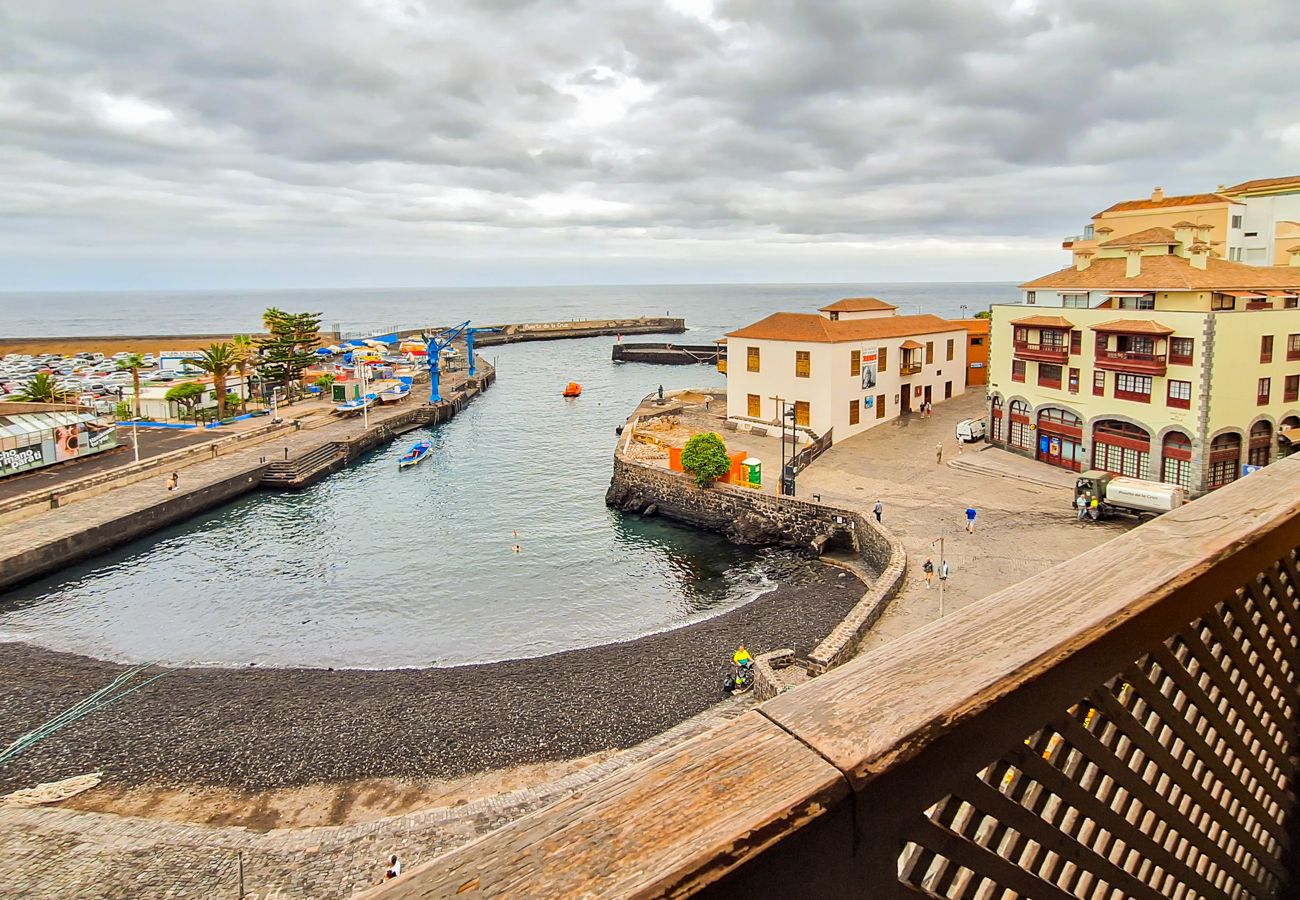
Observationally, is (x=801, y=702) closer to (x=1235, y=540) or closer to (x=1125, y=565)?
(x=1125, y=565)

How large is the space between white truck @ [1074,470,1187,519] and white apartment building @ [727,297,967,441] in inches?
476

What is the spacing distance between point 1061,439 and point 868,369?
368 inches

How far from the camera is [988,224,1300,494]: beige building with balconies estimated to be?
25438mm

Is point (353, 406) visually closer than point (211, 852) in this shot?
No

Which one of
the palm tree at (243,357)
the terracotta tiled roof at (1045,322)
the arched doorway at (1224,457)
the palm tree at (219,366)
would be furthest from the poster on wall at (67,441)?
the arched doorway at (1224,457)

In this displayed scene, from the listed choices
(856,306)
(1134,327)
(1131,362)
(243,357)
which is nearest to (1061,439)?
(1131,362)

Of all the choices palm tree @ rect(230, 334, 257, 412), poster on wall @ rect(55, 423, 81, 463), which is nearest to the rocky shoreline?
poster on wall @ rect(55, 423, 81, 463)

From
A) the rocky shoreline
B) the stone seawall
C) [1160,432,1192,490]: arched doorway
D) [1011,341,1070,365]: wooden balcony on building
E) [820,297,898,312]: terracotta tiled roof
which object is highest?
[820,297,898,312]: terracotta tiled roof

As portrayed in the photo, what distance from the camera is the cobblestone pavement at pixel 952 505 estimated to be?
20000 mm

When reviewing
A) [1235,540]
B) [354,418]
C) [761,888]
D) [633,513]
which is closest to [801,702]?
[761,888]

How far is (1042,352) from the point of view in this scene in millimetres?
30812

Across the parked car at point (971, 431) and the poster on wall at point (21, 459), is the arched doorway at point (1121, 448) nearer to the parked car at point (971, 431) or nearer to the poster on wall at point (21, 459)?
the parked car at point (971, 431)

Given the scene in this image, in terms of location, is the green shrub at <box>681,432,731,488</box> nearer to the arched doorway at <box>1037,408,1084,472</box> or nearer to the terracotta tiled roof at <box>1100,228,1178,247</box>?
the arched doorway at <box>1037,408,1084,472</box>

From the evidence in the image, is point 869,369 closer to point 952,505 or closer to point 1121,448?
point 1121,448
